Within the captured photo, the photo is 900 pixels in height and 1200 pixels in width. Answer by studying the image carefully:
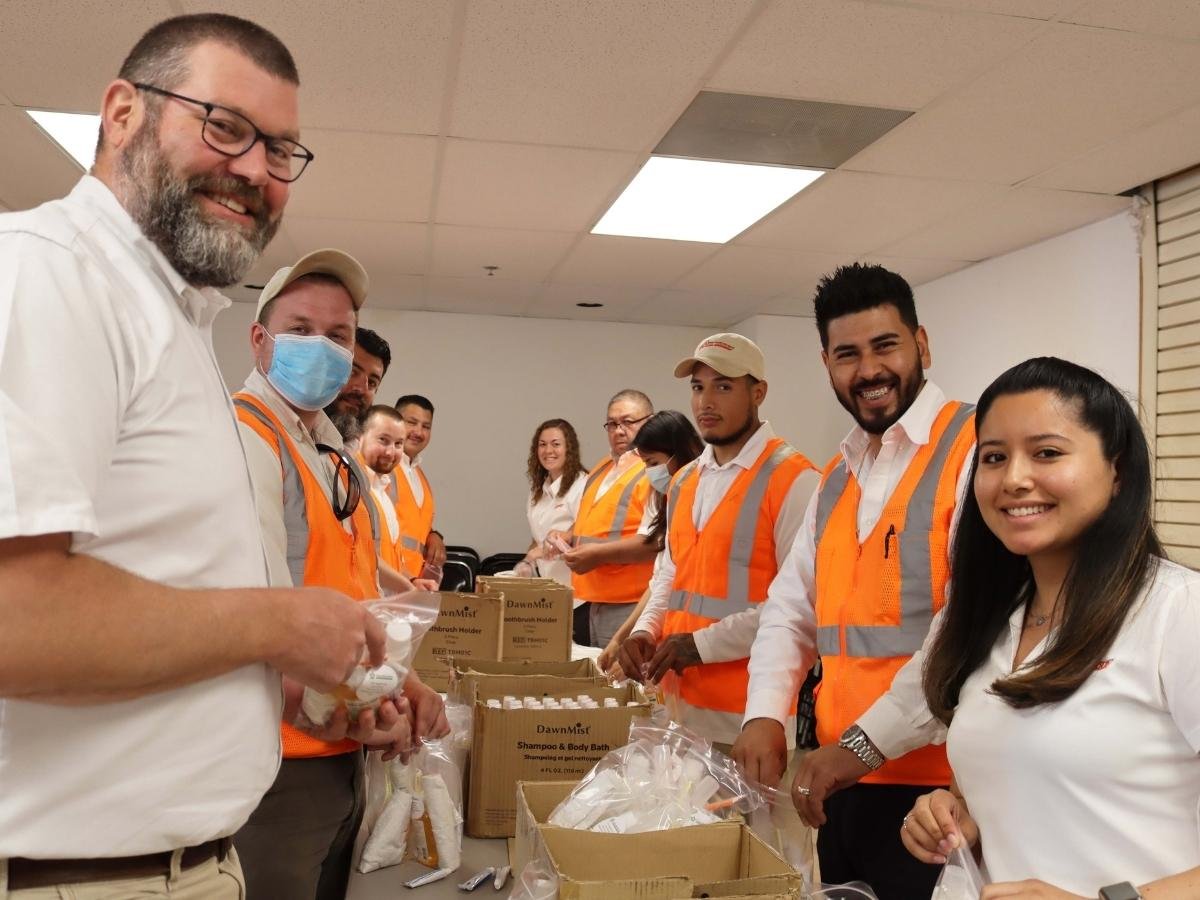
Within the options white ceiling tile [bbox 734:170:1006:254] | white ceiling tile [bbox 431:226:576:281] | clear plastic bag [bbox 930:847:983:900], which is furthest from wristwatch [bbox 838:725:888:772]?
white ceiling tile [bbox 431:226:576:281]

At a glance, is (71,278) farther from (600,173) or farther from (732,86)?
(600,173)

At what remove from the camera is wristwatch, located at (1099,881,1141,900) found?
1100mm

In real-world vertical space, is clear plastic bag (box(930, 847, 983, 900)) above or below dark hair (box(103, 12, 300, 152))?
below


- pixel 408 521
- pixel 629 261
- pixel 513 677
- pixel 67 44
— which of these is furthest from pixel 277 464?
pixel 629 261

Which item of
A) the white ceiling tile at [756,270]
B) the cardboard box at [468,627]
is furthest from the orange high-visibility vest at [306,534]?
the white ceiling tile at [756,270]

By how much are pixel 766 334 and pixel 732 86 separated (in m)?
4.55

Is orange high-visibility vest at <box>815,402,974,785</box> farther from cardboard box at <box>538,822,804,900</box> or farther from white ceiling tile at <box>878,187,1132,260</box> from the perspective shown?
white ceiling tile at <box>878,187,1132,260</box>

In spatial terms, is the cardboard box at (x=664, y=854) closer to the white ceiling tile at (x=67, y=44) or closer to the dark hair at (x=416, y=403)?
the white ceiling tile at (x=67, y=44)

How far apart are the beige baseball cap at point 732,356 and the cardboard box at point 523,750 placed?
1.34 m

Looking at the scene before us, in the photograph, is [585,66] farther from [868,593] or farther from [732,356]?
[868,593]

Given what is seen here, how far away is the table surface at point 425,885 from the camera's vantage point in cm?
171

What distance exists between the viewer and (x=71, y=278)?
87 cm

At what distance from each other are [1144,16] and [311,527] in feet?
9.40

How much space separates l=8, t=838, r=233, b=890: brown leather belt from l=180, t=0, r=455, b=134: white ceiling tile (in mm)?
2618
